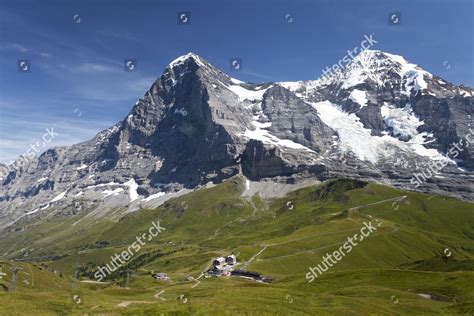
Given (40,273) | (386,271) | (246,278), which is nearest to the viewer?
(386,271)

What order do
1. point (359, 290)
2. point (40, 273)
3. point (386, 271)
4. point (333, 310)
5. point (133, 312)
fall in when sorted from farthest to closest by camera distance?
point (40, 273)
point (386, 271)
point (359, 290)
point (333, 310)
point (133, 312)

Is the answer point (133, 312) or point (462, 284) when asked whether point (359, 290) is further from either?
point (133, 312)

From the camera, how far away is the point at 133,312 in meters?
57.0

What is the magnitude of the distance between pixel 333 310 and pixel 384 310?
19306 millimetres

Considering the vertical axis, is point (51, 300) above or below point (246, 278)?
above

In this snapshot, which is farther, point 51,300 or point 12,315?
point 51,300

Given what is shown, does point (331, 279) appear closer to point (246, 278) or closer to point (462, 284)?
point (462, 284)

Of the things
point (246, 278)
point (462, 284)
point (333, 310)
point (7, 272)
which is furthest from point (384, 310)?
point (7, 272)

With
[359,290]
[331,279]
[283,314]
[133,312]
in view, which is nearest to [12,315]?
[133,312]

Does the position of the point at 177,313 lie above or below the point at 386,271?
above

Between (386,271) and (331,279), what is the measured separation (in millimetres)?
21389

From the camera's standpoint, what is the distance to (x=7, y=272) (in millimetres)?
158625

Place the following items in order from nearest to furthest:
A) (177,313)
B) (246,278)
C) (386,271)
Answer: (177,313), (386,271), (246,278)

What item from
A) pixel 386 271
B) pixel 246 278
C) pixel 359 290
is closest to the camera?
pixel 359 290
